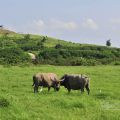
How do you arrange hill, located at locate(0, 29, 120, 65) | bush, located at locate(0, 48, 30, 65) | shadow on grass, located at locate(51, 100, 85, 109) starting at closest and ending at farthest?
shadow on grass, located at locate(51, 100, 85, 109), bush, located at locate(0, 48, 30, 65), hill, located at locate(0, 29, 120, 65)

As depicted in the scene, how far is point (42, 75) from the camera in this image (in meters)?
27.4

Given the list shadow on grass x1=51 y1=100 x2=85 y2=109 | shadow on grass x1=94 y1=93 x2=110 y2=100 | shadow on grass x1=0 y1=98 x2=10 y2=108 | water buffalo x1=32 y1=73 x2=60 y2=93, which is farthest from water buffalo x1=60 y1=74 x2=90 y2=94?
shadow on grass x1=0 y1=98 x2=10 y2=108

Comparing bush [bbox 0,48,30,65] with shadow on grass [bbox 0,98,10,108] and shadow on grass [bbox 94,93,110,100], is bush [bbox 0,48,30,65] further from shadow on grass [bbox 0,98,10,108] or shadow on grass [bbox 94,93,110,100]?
shadow on grass [bbox 0,98,10,108]

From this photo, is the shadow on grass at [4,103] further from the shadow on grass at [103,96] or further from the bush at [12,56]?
the bush at [12,56]

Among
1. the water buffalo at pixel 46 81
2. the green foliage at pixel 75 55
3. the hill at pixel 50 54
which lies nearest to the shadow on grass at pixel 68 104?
the water buffalo at pixel 46 81

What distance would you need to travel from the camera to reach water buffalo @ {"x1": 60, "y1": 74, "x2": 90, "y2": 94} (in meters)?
26.6

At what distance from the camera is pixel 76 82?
1056 inches

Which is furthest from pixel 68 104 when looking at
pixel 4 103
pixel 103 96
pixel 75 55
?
pixel 75 55

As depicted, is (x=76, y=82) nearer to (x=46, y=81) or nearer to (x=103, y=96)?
(x=46, y=81)

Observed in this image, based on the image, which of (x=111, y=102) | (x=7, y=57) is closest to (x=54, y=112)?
(x=111, y=102)

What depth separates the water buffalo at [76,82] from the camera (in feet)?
87.4

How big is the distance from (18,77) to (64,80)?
808cm

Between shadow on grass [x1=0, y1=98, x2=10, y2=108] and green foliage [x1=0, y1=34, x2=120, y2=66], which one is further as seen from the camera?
green foliage [x1=0, y1=34, x2=120, y2=66]

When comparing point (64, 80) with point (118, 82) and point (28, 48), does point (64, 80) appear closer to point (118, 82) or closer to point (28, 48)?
point (118, 82)
